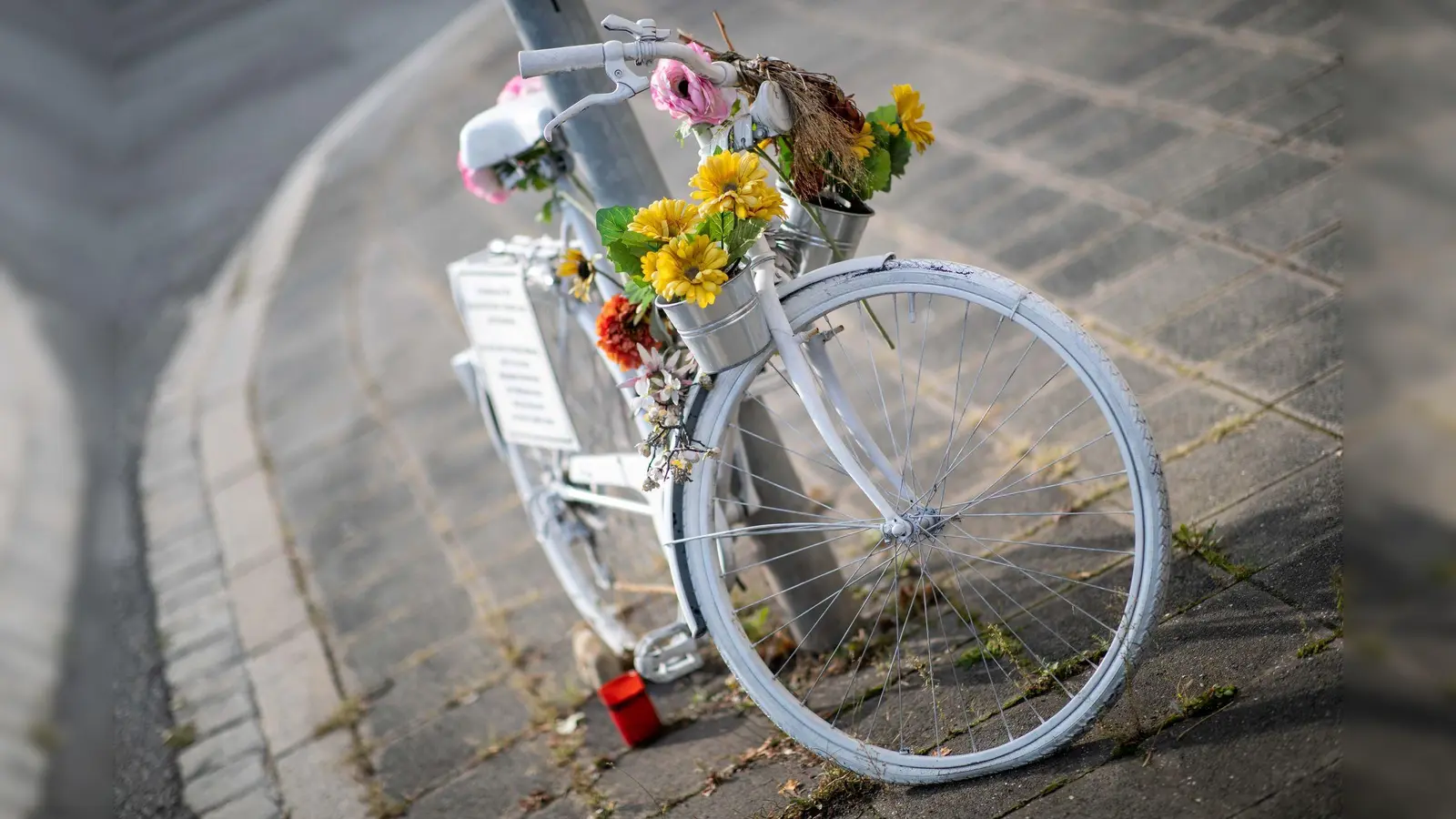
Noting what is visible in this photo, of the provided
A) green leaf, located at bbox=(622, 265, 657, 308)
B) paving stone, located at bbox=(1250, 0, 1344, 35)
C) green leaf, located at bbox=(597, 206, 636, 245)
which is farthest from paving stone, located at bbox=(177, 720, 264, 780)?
paving stone, located at bbox=(1250, 0, 1344, 35)

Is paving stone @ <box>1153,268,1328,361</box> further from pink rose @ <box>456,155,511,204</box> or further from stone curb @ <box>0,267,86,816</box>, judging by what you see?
stone curb @ <box>0,267,86,816</box>

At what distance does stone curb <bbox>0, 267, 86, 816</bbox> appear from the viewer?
177 inches

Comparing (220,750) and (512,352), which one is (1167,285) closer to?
(512,352)

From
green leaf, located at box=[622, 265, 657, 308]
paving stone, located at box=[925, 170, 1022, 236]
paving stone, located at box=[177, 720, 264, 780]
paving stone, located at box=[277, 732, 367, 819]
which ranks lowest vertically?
paving stone, located at box=[277, 732, 367, 819]

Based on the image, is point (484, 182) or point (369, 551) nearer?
point (484, 182)

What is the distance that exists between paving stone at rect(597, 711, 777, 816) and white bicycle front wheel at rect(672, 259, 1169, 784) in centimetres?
17

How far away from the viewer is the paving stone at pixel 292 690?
12.6 ft

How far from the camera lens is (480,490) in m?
4.61

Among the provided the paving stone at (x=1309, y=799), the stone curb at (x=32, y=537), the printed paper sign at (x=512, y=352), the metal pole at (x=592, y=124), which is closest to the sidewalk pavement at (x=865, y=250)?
the paving stone at (x=1309, y=799)

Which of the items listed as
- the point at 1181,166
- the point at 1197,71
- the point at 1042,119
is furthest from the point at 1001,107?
the point at 1181,166

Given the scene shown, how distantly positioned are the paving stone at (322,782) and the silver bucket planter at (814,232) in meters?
1.85

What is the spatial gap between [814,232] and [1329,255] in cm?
190

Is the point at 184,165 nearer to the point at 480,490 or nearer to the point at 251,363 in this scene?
the point at 251,363

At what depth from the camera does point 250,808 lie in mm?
3584
